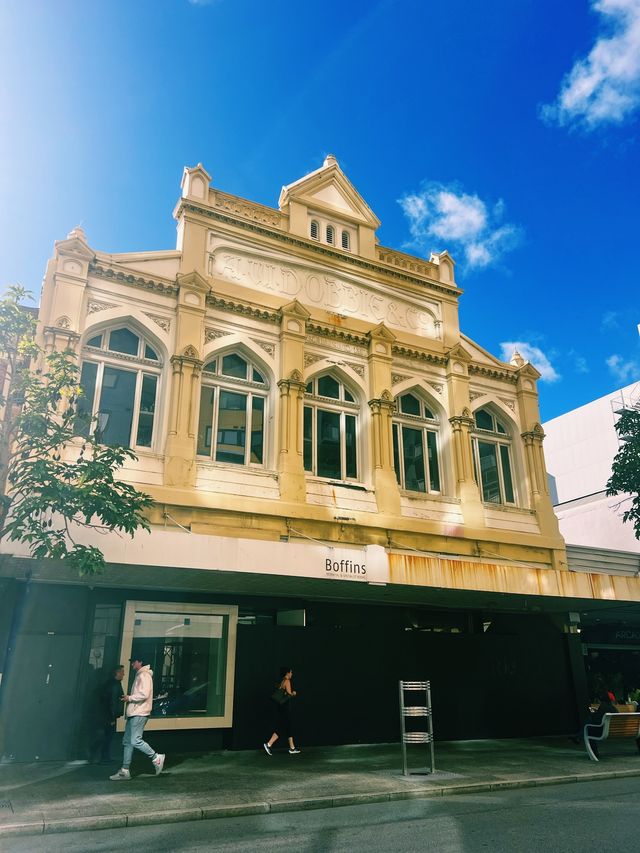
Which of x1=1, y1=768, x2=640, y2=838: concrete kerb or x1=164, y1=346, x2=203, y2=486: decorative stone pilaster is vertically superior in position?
x1=164, y1=346, x2=203, y2=486: decorative stone pilaster

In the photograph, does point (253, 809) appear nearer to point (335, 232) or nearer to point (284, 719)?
point (284, 719)

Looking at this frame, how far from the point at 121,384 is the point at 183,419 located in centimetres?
169

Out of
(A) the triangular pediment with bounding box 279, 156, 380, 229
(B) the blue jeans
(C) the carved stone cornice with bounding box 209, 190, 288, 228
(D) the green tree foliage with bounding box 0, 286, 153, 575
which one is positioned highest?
(A) the triangular pediment with bounding box 279, 156, 380, 229

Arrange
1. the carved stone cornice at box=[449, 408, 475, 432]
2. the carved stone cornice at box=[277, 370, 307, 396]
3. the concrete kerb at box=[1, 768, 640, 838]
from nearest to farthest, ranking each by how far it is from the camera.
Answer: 1. the concrete kerb at box=[1, 768, 640, 838]
2. the carved stone cornice at box=[277, 370, 307, 396]
3. the carved stone cornice at box=[449, 408, 475, 432]

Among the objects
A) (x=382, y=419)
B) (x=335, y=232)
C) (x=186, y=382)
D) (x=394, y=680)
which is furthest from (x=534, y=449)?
(x=186, y=382)

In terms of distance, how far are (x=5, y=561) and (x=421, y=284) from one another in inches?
568

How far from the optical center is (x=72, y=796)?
877 cm

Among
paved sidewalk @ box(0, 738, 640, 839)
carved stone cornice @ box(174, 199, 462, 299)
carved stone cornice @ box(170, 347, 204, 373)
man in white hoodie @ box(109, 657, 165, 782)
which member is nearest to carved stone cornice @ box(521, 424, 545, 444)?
carved stone cornice @ box(174, 199, 462, 299)

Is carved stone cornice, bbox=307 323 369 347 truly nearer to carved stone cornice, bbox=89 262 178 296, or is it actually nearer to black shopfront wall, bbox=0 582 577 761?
carved stone cornice, bbox=89 262 178 296

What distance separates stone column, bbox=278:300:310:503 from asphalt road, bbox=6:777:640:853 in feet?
25.5

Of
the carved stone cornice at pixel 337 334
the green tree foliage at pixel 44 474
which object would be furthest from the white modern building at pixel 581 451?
the green tree foliage at pixel 44 474

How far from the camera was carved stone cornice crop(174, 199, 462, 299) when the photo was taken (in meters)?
17.4

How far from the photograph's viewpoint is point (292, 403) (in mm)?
16375

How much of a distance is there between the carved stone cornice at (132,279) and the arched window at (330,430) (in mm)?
4257
